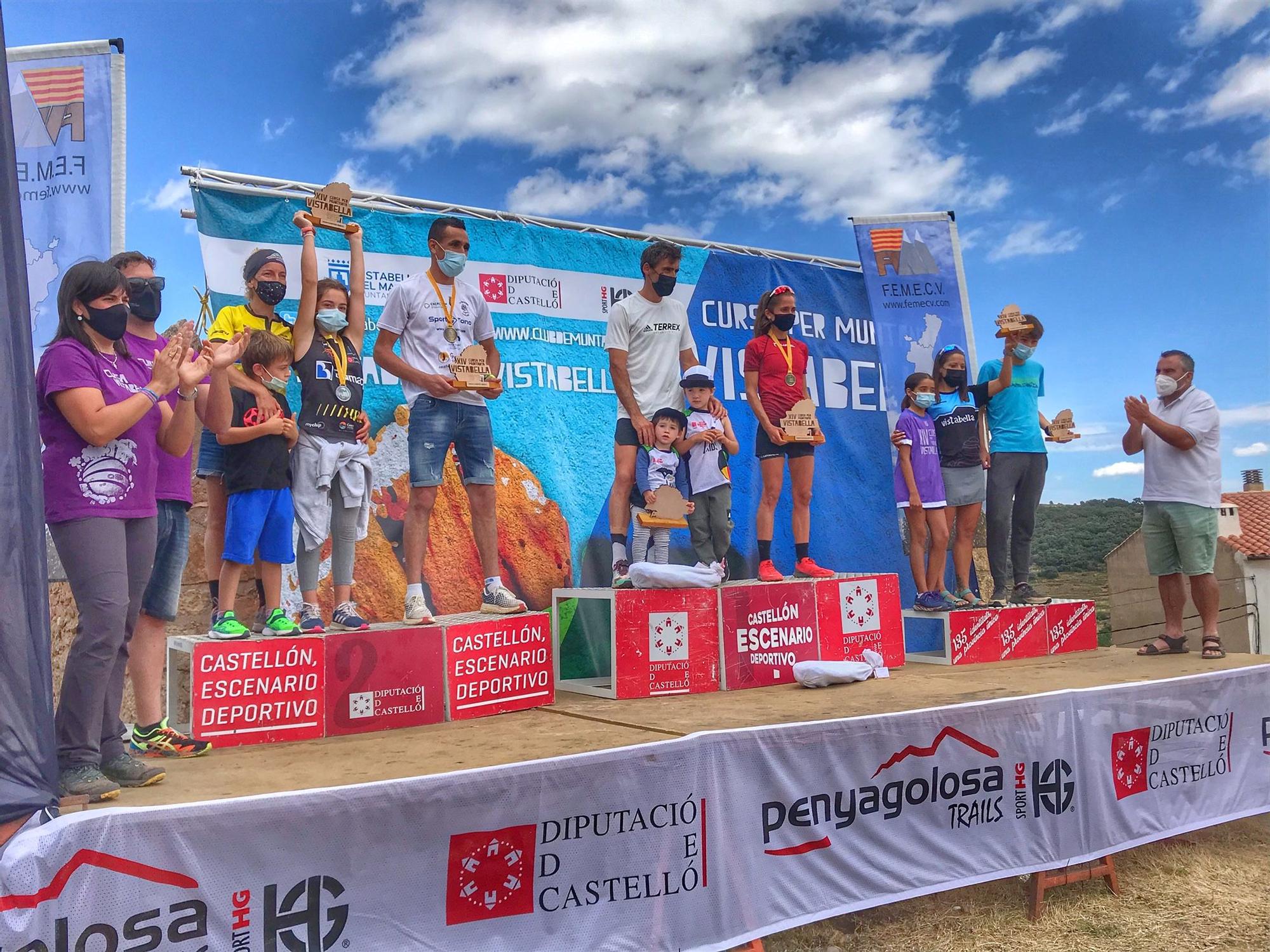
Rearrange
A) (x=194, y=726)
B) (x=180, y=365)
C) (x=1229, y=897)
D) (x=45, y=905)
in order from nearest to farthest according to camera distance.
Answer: (x=45, y=905), (x=180, y=365), (x=194, y=726), (x=1229, y=897)

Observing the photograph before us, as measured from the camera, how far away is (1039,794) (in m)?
3.34

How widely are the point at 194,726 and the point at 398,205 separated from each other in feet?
9.94

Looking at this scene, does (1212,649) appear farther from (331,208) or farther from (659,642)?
(331,208)

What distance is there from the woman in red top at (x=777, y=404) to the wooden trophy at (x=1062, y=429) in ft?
5.34

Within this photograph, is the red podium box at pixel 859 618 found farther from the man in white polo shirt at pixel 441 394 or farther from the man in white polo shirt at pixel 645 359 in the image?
the man in white polo shirt at pixel 441 394

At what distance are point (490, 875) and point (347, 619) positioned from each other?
1.66 meters

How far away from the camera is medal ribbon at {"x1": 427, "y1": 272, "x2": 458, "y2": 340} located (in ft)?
14.5

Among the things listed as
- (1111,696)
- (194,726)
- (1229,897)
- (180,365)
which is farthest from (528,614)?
(1229,897)

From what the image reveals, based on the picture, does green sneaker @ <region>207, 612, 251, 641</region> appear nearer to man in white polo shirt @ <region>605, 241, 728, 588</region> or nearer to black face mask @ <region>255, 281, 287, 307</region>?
black face mask @ <region>255, 281, 287, 307</region>

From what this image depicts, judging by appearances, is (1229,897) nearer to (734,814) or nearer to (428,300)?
(734,814)

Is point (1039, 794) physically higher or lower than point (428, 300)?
lower

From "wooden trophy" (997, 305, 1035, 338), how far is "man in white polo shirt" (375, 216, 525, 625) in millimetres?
3144

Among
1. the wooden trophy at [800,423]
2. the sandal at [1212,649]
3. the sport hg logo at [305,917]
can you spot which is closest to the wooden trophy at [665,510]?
the wooden trophy at [800,423]

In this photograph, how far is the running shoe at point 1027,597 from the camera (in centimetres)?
557
